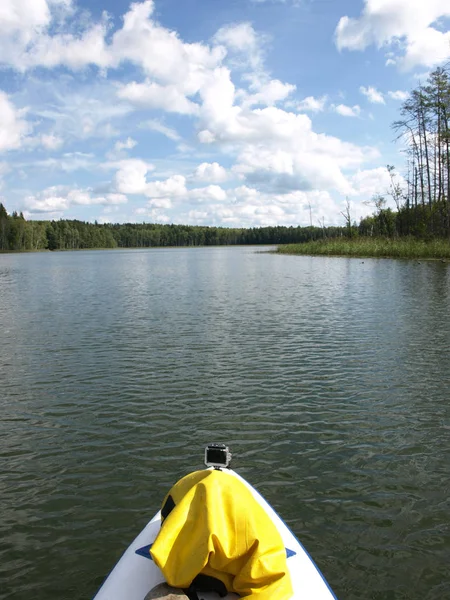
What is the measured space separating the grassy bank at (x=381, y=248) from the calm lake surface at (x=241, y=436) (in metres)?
27.5

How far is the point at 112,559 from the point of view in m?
4.70

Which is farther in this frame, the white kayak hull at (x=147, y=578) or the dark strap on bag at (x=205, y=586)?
the white kayak hull at (x=147, y=578)

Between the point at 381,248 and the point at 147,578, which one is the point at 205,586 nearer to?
the point at 147,578

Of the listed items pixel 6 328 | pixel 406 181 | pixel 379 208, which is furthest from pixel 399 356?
pixel 379 208

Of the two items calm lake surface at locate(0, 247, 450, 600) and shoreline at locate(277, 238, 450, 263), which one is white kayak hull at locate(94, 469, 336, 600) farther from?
shoreline at locate(277, 238, 450, 263)

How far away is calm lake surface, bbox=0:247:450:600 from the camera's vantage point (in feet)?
15.6

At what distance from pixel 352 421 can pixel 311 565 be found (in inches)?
175

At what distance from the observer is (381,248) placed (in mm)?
50000

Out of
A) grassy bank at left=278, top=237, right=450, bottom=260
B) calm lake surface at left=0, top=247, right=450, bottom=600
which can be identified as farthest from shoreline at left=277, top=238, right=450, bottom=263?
calm lake surface at left=0, top=247, right=450, bottom=600

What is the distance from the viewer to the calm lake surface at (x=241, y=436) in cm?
476

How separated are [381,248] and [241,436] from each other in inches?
1822

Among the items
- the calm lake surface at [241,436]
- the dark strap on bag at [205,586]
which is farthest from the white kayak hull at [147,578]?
the calm lake surface at [241,436]

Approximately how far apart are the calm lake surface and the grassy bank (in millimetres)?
27479

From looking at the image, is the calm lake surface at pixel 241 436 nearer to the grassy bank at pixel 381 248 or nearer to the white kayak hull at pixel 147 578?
the white kayak hull at pixel 147 578
